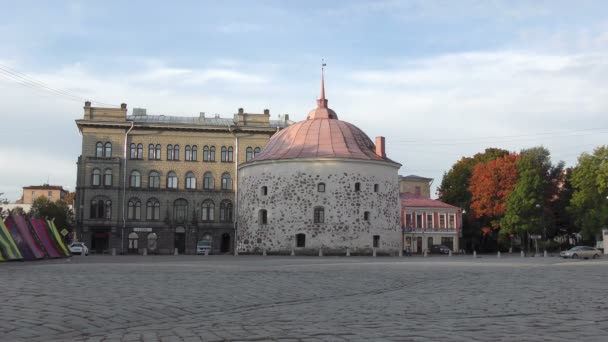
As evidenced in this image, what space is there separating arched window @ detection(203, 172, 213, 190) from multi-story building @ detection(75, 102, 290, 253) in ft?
0.22

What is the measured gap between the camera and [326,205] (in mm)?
54469

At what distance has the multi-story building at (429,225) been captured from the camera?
70.2 m

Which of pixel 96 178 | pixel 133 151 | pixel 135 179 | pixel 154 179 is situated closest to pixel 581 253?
pixel 154 179

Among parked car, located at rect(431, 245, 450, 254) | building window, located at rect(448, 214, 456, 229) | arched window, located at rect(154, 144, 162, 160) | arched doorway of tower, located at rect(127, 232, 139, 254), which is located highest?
arched window, located at rect(154, 144, 162, 160)

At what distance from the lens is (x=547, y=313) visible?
962 cm

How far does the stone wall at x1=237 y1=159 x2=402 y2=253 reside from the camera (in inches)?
2135

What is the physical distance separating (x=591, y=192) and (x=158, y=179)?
44829 mm

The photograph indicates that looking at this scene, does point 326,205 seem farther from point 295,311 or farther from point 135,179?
point 295,311

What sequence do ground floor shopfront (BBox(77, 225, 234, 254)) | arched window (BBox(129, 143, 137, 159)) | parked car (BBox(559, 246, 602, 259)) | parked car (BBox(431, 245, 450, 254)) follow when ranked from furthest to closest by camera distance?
arched window (BBox(129, 143, 137, 159)) → ground floor shopfront (BBox(77, 225, 234, 254)) → parked car (BBox(431, 245, 450, 254)) → parked car (BBox(559, 246, 602, 259))

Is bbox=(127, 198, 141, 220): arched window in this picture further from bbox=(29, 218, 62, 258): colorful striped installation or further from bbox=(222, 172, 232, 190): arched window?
bbox=(29, 218, 62, 258): colorful striped installation

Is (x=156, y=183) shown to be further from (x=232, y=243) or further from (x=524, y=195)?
(x=524, y=195)

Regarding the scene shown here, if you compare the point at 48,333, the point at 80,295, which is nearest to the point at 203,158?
the point at 80,295

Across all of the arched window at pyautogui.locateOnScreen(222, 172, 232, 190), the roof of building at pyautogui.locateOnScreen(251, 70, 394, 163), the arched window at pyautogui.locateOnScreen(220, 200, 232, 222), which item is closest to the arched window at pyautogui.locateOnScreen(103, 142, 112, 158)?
the arched window at pyautogui.locateOnScreen(222, 172, 232, 190)

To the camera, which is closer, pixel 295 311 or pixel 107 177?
pixel 295 311
